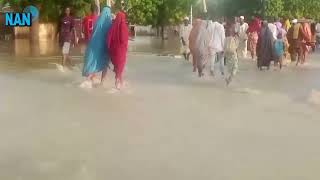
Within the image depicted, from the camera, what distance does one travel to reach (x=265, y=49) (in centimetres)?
1770

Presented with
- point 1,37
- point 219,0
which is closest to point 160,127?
point 1,37

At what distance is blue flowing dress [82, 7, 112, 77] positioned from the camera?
11.8 meters

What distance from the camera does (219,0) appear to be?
4281 centimetres

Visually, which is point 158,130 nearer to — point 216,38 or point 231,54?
point 231,54

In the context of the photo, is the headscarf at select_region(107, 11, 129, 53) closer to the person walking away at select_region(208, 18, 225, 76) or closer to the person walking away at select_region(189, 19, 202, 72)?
the person walking away at select_region(208, 18, 225, 76)

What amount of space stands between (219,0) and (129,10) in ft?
21.4

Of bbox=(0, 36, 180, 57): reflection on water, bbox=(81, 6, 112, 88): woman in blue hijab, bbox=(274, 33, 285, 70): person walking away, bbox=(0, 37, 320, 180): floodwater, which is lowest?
bbox=(0, 36, 180, 57): reflection on water

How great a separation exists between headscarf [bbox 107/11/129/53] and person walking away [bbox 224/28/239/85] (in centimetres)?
273

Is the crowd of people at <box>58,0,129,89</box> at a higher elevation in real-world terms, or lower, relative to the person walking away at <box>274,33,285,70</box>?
higher

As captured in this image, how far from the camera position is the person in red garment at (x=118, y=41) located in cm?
1137

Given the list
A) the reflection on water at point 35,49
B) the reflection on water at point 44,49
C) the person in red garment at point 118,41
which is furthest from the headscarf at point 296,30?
the person in red garment at point 118,41

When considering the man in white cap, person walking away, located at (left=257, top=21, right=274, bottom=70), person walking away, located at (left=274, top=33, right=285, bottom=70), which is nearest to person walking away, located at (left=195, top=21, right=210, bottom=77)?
the man in white cap

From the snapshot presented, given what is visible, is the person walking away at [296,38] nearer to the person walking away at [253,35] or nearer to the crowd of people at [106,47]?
the person walking away at [253,35]

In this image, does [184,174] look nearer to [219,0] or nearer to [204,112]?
[204,112]
